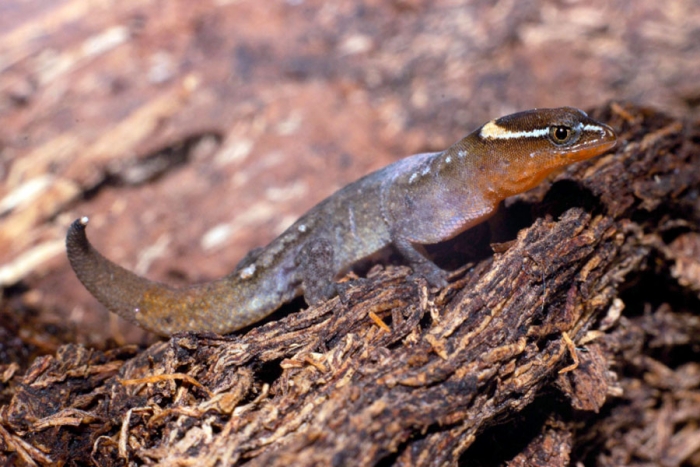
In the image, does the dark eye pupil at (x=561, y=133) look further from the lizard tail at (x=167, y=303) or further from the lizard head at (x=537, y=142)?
the lizard tail at (x=167, y=303)

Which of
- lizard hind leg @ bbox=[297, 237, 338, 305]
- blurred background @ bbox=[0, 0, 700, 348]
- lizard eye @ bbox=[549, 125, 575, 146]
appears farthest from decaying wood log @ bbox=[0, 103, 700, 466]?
blurred background @ bbox=[0, 0, 700, 348]

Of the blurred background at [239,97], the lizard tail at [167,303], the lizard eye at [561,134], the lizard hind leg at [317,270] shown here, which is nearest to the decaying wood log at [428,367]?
the lizard tail at [167,303]

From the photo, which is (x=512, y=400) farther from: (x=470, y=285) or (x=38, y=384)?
(x=38, y=384)

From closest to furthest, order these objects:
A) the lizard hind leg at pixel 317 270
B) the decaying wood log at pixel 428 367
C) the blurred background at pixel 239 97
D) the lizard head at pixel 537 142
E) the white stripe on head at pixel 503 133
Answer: the decaying wood log at pixel 428 367 → the lizard head at pixel 537 142 → the white stripe on head at pixel 503 133 → the lizard hind leg at pixel 317 270 → the blurred background at pixel 239 97

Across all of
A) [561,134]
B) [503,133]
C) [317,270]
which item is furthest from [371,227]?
[561,134]

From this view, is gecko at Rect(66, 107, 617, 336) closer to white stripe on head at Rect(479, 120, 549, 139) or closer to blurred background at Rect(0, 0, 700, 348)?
white stripe on head at Rect(479, 120, 549, 139)

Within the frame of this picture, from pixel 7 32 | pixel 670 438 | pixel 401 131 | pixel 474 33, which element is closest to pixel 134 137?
pixel 7 32
